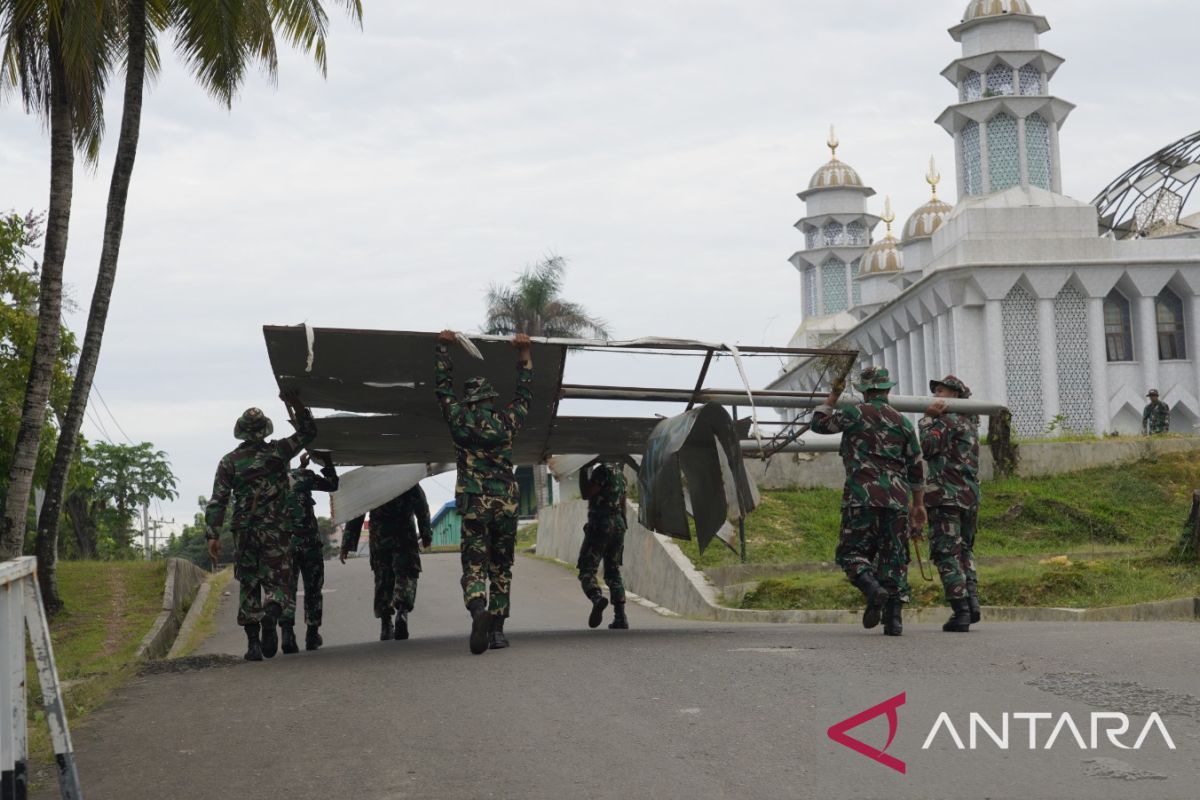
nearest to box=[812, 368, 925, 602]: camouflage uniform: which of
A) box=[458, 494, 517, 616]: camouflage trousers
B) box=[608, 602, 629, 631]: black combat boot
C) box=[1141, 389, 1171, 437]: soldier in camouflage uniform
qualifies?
box=[458, 494, 517, 616]: camouflage trousers

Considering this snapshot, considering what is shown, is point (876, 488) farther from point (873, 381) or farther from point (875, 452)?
point (873, 381)

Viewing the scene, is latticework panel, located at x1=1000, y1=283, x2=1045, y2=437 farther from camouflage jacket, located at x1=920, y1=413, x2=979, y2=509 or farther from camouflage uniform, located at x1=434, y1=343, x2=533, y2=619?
camouflage uniform, located at x1=434, y1=343, x2=533, y2=619

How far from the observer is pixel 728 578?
22.3 metres

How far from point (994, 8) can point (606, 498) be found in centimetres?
4564

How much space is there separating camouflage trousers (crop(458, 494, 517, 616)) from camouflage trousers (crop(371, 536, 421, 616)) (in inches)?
85.6

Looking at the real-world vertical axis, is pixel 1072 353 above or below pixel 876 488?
above

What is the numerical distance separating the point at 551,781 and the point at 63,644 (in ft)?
43.2

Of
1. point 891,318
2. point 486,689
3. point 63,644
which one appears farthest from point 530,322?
point 486,689

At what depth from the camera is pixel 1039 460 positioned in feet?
103

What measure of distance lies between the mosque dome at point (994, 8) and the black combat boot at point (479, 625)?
48136mm

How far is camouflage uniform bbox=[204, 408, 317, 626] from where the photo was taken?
12203mm

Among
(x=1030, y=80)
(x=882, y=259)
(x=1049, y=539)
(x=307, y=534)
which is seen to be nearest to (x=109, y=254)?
(x=307, y=534)

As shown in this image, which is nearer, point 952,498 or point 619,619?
point 952,498

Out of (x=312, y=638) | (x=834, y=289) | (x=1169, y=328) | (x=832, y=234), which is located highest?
(x=832, y=234)
